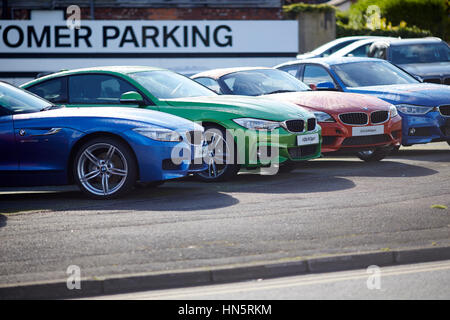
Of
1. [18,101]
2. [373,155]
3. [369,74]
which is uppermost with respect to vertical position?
[369,74]

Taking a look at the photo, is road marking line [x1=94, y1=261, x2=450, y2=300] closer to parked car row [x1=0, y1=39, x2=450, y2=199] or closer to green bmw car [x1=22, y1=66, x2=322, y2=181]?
parked car row [x1=0, y1=39, x2=450, y2=199]

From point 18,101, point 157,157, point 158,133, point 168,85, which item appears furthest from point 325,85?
point 18,101

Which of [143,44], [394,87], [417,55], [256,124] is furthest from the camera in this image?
[143,44]

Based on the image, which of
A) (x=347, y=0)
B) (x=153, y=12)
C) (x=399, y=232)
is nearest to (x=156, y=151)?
(x=399, y=232)

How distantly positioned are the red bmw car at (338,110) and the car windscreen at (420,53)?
269 inches

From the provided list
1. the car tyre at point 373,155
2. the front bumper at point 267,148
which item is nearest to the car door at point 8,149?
the front bumper at point 267,148

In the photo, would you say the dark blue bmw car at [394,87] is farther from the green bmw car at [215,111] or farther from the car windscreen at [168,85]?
the car windscreen at [168,85]

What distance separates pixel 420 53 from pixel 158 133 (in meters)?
11.9

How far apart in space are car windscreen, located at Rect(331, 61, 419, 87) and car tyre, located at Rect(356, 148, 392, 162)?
153 cm

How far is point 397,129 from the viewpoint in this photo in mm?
12828

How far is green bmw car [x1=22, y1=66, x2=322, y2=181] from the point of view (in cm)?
1077

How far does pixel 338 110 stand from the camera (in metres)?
12.5

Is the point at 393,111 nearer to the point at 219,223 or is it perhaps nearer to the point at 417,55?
the point at 219,223

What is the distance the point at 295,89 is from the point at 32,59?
443 inches
